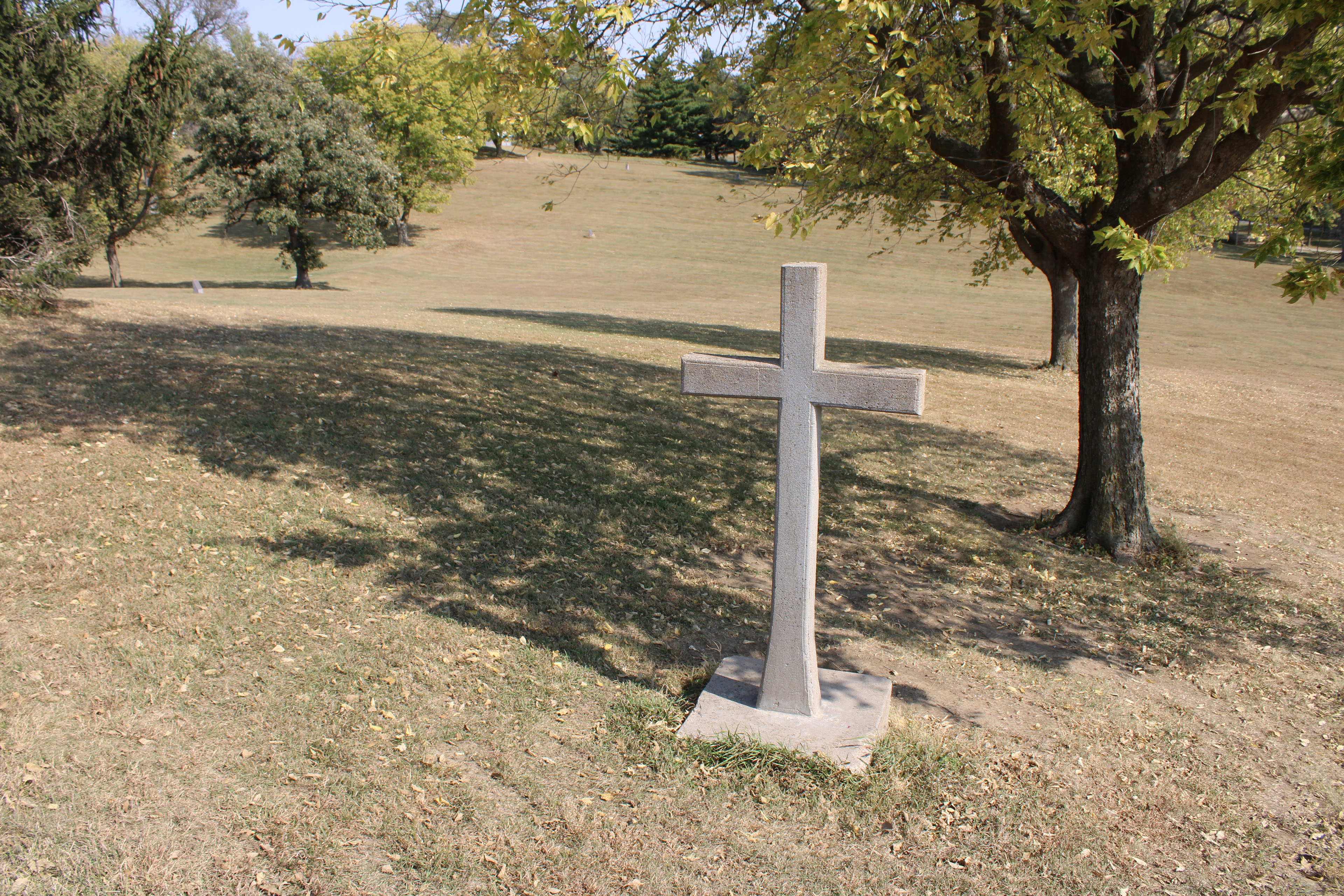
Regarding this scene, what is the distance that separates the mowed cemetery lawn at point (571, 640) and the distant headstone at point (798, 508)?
21 centimetres

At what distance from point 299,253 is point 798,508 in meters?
34.6

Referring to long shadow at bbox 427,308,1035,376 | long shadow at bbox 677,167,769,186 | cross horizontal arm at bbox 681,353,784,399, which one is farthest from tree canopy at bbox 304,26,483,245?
long shadow at bbox 677,167,769,186

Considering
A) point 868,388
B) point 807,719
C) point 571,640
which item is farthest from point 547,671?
point 868,388

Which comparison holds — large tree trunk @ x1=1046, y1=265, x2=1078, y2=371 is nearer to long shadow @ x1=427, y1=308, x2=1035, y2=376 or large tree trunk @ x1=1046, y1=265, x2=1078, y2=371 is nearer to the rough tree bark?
the rough tree bark

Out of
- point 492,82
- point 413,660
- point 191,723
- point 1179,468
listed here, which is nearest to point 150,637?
point 191,723

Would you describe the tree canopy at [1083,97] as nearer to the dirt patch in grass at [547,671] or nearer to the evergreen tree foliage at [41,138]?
the dirt patch in grass at [547,671]

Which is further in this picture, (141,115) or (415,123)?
(415,123)

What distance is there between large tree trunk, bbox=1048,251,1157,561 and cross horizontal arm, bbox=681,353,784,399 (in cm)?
507

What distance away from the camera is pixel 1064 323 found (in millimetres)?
21766

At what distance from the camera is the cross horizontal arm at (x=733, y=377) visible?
4586 mm

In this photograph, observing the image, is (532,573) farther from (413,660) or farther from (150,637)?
(150,637)

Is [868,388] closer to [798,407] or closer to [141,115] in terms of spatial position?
[798,407]

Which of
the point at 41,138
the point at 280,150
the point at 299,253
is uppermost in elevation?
the point at 280,150

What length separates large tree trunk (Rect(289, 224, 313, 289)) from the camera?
34.5 m
